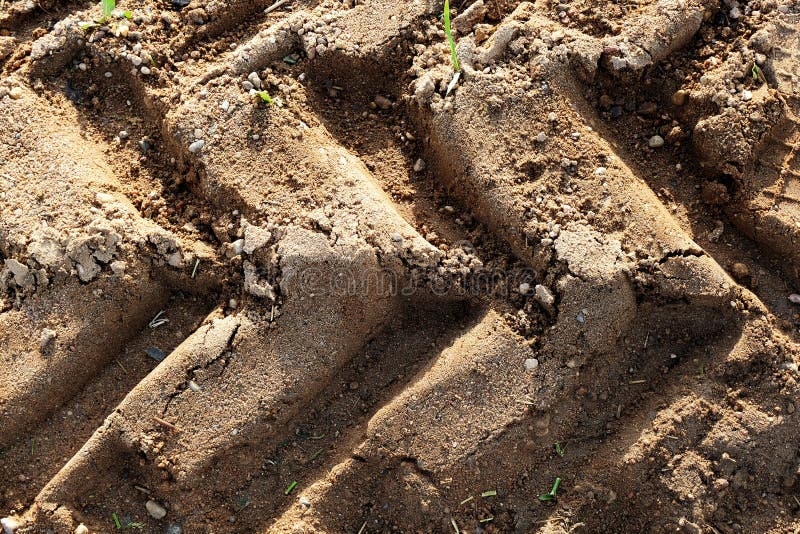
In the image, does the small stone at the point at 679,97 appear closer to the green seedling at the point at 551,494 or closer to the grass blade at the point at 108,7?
the green seedling at the point at 551,494

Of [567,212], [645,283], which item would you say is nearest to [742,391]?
[645,283]

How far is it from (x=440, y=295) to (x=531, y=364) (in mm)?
448

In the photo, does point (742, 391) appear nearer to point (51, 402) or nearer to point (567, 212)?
point (567, 212)

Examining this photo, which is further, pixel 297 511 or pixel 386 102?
pixel 386 102

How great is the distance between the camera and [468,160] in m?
2.74

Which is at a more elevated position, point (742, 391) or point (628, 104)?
point (628, 104)

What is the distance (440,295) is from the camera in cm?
273

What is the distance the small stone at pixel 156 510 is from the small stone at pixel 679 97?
2.67m

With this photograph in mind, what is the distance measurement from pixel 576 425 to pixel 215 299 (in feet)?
5.12

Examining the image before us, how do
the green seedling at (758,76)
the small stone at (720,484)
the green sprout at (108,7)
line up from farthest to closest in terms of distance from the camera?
the green sprout at (108,7)
the green seedling at (758,76)
the small stone at (720,484)

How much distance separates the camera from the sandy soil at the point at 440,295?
105 inches

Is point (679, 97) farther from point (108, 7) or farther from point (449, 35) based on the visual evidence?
point (108, 7)

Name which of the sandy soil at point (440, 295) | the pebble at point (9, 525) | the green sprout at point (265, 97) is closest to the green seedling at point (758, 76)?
the sandy soil at point (440, 295)

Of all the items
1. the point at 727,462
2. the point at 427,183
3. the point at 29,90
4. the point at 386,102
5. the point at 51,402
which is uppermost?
the point at 29,90
